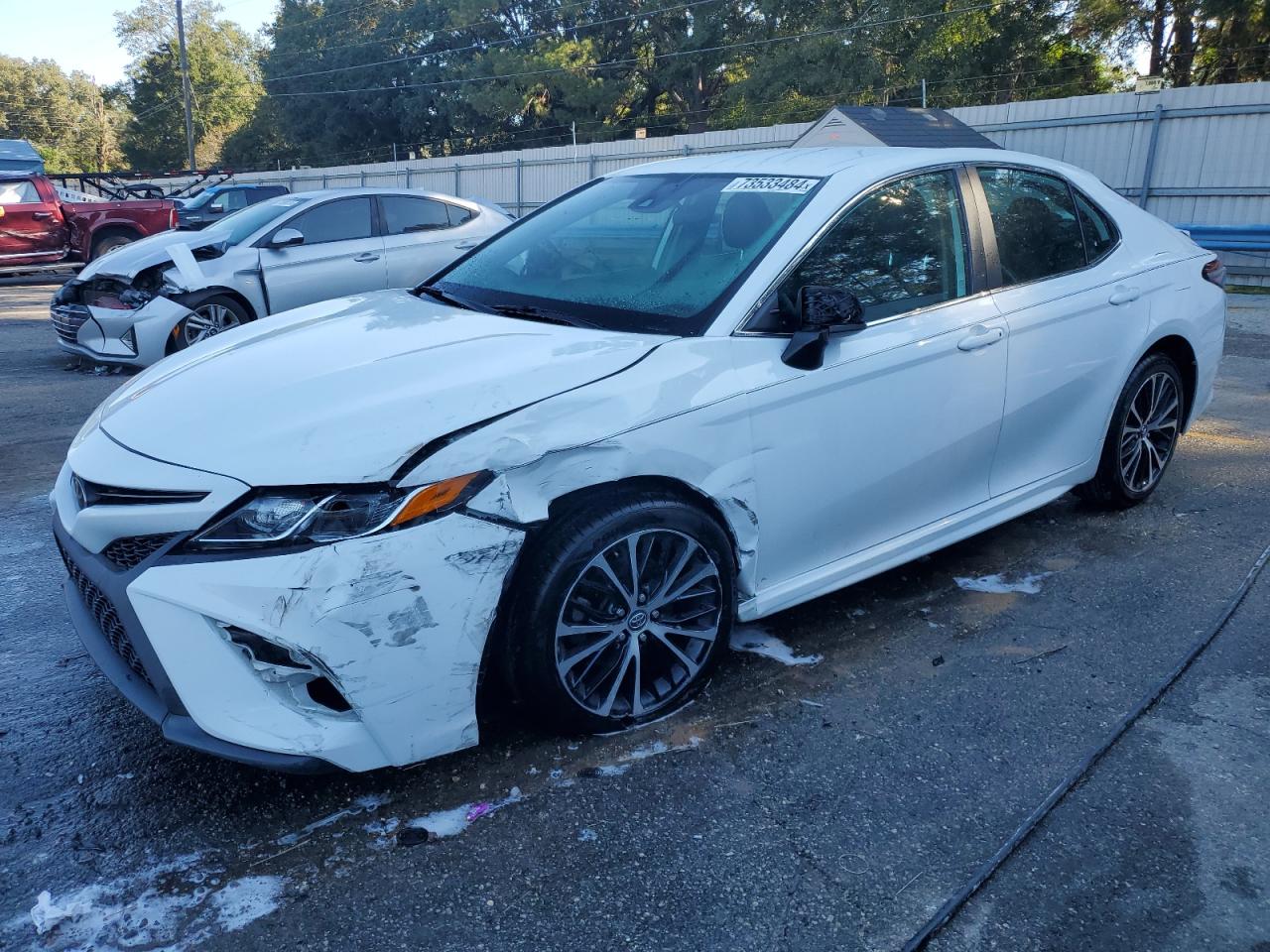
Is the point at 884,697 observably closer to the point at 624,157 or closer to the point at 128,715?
the point at 128,715

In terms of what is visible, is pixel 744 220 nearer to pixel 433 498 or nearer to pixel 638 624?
pixel 638 624

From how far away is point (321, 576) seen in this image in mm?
2273

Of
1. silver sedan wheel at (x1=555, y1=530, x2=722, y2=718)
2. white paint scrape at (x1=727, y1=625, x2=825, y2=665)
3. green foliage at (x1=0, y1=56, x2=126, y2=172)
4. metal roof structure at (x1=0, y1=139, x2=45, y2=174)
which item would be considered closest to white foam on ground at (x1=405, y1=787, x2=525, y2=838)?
silver sedan wheel at (x1=555, y1=530, x2=722, y2=718)

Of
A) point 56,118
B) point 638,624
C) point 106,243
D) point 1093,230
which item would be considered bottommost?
point 638,624

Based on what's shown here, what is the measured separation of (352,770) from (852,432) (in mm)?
1791

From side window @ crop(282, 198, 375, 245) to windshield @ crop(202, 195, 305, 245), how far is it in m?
0.20

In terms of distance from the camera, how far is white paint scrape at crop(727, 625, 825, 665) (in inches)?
134

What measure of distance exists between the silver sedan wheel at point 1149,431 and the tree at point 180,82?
7515 centimetres

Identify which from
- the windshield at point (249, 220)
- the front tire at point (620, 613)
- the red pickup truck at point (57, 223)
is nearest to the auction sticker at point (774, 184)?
the front tire at point (620, 613)

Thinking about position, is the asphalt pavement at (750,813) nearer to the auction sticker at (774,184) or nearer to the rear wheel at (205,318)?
the auction sticker at (774,184)

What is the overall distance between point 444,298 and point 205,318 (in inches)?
209

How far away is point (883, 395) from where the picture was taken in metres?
3.26

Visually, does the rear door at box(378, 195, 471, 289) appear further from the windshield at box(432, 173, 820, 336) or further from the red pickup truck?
the red pickup truck

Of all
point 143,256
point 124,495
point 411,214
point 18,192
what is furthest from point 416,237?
point 18,192
